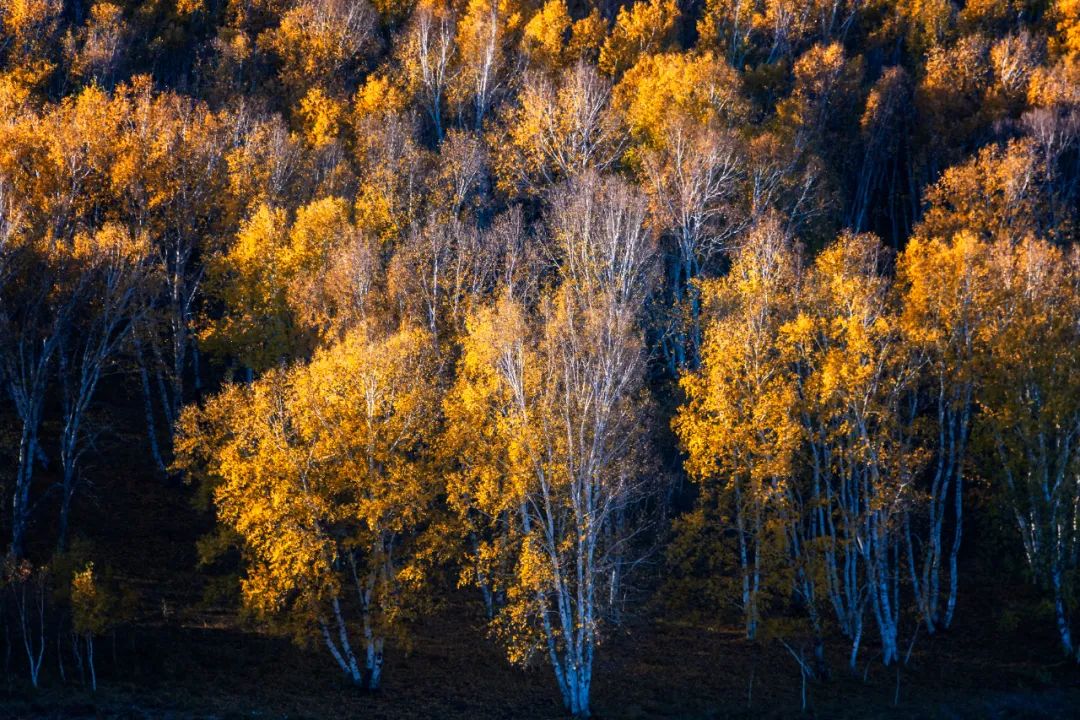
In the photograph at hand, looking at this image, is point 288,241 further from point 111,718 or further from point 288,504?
point 111,718

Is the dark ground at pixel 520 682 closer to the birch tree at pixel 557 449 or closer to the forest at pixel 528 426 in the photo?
the forest at pixel 528 426

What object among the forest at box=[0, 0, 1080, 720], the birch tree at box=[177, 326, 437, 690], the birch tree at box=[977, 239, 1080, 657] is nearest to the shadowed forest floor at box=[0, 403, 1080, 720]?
the forest at box=[0, 0, 1080, 720]

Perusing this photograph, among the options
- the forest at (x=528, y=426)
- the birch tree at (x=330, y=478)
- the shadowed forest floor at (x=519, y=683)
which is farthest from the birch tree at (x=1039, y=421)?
the birch tree at (x=330, y=478)

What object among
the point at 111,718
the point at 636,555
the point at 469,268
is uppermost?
the point at 469,268

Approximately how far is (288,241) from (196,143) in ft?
25.9

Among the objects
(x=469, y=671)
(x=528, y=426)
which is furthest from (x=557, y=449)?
(x=469, y=671)

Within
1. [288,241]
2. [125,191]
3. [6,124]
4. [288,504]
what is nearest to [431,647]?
[288,504]

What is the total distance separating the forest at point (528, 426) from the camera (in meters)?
29.2

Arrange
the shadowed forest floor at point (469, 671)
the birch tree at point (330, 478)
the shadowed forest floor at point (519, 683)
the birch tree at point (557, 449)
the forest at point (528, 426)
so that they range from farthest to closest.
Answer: the forest at point (528, 426)
the birch tree at point (330, 478)
the birch tree at point (557, 449)
the shadowed forest floor at point (469, 671)
the shadowed forest floor at point (519, 683)

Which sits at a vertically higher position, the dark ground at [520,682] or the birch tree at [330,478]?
the birch tree at [330,478]

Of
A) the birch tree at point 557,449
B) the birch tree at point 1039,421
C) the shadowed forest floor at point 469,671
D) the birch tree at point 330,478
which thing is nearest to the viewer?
the shadowed forest floor at point 469,671

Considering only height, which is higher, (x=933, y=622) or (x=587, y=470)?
(x=587, y=470)

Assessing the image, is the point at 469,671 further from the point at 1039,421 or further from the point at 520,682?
the point at 1039,421

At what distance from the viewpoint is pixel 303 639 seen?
2920cm
